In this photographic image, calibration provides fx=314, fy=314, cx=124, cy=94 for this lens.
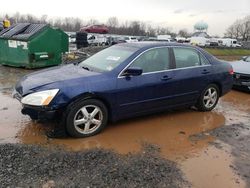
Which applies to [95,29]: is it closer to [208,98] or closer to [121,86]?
[208,98]

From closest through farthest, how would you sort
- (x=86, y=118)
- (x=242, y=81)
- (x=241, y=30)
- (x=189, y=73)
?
(x=86, y=118) → (x=189, y=73) → (x=242, y=81) → (x=241, y=30)

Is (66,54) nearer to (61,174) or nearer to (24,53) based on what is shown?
(24,53)

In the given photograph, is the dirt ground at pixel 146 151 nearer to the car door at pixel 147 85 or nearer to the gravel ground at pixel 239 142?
the gravel ground at pixel 239 142

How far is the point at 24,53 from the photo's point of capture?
11562 millimetres

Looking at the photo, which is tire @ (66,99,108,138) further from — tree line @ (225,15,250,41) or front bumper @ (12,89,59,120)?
tree line @ (225,15,250,41)

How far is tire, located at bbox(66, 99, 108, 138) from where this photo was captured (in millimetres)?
4822

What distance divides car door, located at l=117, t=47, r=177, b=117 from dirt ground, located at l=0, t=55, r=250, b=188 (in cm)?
40

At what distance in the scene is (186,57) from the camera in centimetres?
641

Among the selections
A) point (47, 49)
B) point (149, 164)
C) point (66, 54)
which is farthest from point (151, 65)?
point (66, 54)

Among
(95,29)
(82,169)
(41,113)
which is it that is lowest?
(82,169)

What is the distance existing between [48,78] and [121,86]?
1.20 m

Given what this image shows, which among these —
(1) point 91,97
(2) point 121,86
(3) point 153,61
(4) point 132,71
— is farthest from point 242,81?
(1) point 91,97

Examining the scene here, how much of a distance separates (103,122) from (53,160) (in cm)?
130

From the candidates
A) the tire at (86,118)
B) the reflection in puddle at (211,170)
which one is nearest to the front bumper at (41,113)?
the tire at (86,118)
